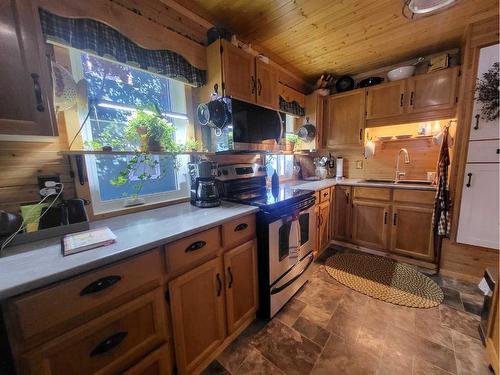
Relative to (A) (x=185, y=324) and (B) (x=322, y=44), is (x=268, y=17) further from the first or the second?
(A) (x=185, y=324)

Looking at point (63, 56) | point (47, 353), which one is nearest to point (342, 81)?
point (63, 56)

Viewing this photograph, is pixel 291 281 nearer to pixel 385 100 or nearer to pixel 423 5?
pixel 423 5

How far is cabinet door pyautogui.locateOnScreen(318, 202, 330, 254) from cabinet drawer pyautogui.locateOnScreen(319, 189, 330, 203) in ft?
0.17

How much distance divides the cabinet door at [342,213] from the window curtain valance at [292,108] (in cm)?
123

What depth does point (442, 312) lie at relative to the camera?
5.41 ft

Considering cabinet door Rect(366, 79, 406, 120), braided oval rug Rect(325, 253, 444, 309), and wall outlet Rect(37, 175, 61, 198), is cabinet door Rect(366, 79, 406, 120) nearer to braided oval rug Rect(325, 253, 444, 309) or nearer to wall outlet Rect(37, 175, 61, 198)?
braided oval rug Rect(325, 253, 444, 309)

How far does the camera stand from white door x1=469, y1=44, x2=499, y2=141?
Answer: 5.83 feet

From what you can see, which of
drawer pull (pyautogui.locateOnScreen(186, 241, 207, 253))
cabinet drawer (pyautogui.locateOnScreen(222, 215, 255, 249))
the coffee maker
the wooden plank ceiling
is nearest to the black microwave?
the coffee maker

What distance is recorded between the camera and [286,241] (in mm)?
1713

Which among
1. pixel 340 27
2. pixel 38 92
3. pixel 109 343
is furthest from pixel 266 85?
pixel 109 343

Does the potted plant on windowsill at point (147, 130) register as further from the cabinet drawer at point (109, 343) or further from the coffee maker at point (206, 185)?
the cabinet drawer at point (109, 343)

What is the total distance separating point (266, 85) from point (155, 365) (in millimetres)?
2318

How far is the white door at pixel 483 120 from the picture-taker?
1777mm

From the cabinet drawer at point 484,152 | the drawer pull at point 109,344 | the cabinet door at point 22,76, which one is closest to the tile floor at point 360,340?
the drawer pull at point 109,344
